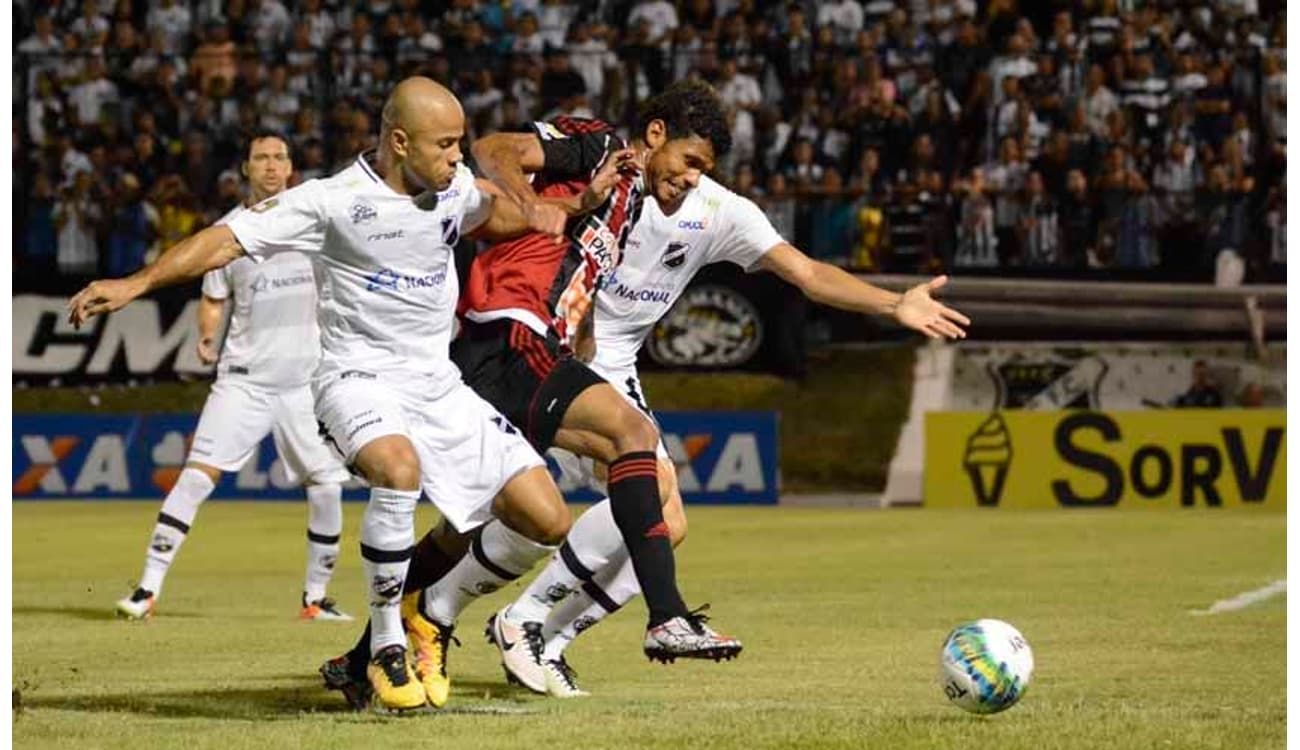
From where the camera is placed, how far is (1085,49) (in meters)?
23.1

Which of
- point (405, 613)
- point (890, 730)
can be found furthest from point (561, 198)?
point (890, 730)

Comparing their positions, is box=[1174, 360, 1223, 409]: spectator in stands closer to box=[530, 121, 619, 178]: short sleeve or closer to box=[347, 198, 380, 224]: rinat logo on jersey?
box=[530, 121, 619, 178]: short sleeve

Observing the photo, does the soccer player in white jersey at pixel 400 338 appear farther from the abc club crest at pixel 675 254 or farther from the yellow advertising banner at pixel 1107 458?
the yellow advertising banner at pixel 1107 458

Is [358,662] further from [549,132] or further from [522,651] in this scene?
[549,132]

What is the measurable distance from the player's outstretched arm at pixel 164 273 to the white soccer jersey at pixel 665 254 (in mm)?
1899

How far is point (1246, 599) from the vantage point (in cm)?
1267

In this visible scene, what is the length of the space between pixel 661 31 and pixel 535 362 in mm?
15995

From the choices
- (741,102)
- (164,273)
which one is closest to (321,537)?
(164,273)

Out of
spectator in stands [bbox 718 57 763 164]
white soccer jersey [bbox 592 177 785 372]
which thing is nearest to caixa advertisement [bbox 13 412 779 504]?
spectator in stands [bbox 718 57 763 164]

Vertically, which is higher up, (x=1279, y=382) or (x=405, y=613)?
(x=405, y=613)

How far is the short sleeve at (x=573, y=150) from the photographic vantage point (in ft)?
27.6

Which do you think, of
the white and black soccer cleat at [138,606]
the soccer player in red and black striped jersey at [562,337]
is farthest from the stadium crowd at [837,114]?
the soccer player in red and black striped jersey at [562,337]

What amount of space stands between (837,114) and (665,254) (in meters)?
14.3

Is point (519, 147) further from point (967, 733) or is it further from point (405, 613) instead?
point (967, 733)
